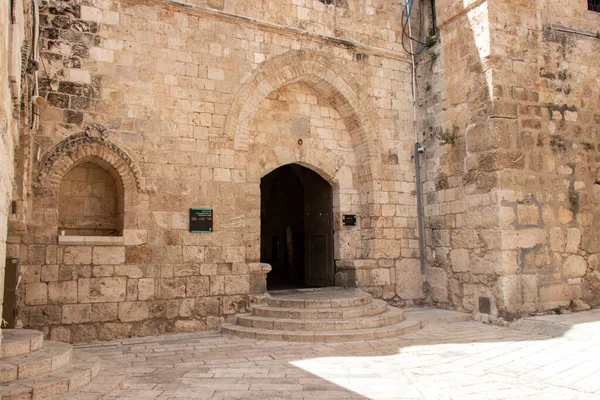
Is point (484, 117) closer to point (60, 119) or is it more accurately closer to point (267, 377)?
point (267, 377)

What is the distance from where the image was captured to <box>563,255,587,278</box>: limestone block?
288 inches

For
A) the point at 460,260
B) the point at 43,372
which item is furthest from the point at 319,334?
the point at 43,372

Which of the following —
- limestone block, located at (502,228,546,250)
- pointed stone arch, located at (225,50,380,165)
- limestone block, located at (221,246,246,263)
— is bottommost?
limestone block, located at (221,246,246,263)

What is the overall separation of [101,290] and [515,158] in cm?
603

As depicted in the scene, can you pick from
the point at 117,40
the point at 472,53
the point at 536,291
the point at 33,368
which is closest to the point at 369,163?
the point at 472,53

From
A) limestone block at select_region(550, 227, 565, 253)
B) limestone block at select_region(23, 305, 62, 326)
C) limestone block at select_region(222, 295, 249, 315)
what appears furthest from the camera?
limestone block at select_region(550, 227, 565, 253)

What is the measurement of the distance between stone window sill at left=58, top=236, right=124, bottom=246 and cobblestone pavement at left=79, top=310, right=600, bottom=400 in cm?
125

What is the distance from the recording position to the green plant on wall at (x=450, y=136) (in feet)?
25.8

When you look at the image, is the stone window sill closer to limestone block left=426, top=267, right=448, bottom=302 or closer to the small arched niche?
the small arched niche

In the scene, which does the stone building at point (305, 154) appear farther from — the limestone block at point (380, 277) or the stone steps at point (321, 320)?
the stone steps at point (321, 320)

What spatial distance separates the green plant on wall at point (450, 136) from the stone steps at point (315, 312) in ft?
9.82

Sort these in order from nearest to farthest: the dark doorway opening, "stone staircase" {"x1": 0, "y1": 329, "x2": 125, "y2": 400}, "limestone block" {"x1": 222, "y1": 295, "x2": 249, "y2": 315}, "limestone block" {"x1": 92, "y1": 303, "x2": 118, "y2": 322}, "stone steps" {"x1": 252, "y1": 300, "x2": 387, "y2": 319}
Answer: "stone staircase" {"x1": 0, "y1": 329, "x2": 125, "y2": 400} < "limestone block" {"x1": 92, "y1": 303, "x2": 118, "y2": 322} < "stone steps" {"x1": 252, "y1": 300, "x2": 387, "y2": 319} < "limestone block" {"x1": 222, "y1": 295, "x2": 249, "y2": 315} < the dark doorway opening

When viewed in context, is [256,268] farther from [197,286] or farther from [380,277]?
[380,277]

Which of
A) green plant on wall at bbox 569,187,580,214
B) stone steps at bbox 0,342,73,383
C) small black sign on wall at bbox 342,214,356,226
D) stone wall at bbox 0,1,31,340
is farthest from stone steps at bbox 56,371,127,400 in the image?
green plant on wall at bbox 569,187,580,214
